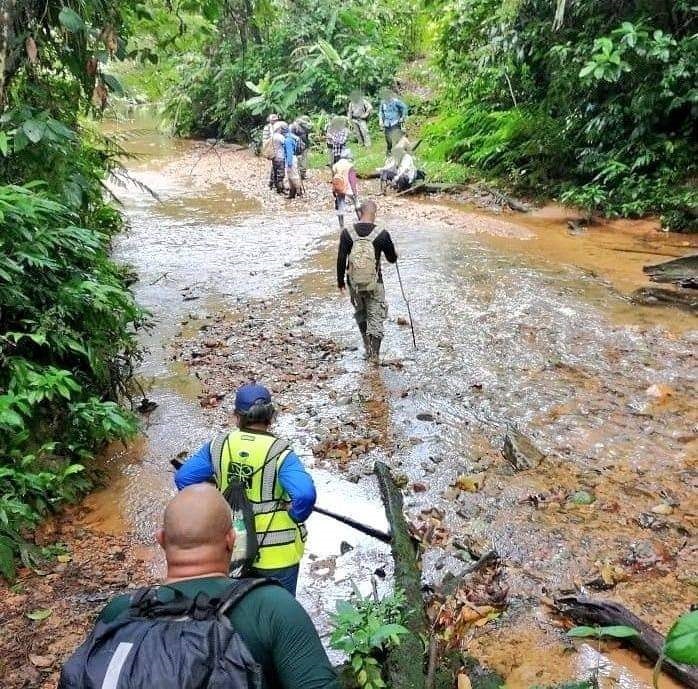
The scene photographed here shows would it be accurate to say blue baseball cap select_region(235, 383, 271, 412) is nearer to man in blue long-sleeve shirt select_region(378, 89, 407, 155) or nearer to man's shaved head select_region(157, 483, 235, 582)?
man's shaved head select_region(157, 483, 235, 582)

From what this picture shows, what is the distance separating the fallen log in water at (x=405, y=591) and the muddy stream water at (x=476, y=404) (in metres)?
0.24

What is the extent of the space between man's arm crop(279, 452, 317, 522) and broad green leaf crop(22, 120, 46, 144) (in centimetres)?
353

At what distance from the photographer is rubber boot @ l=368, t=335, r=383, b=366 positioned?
8.20m

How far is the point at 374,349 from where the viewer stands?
8.34 metres

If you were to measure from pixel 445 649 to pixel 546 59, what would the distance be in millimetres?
15469

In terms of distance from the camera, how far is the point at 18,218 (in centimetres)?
530

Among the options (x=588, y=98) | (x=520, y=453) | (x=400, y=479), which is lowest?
(x=400, y=479)

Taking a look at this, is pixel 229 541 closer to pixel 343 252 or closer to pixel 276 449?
pixel 276 449

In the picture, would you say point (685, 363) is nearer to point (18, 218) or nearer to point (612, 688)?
point (612, 688)

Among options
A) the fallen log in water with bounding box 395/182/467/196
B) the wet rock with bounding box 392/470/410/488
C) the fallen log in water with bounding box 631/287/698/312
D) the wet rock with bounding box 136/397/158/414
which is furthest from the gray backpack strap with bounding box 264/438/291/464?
the fallen log in water with bounding box 395/182/467/196

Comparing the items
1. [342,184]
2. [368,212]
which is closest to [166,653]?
[368,212]

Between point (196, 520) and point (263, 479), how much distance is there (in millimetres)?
A: 1170

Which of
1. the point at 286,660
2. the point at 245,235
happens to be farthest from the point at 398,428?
the point at 245,235

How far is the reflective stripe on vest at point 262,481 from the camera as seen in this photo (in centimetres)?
322
